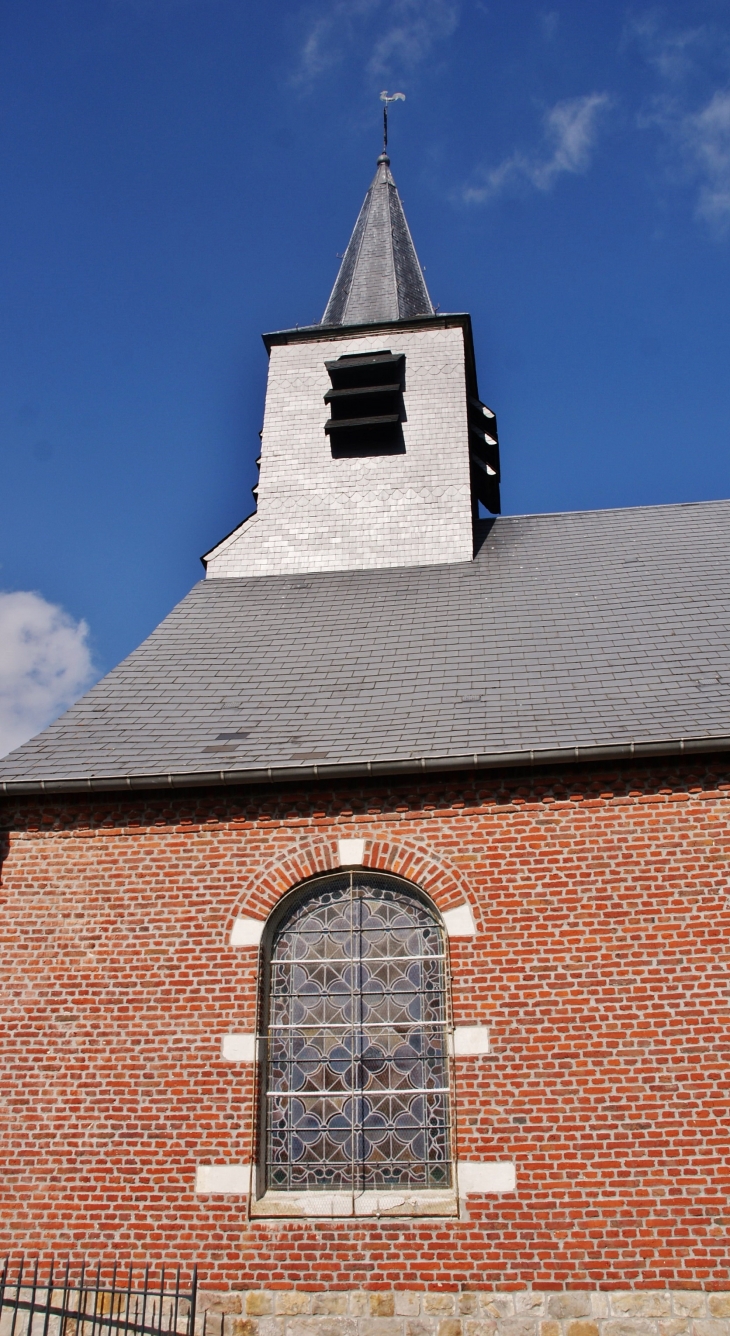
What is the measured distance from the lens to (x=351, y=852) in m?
7.35

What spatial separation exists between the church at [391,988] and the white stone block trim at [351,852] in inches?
0.7

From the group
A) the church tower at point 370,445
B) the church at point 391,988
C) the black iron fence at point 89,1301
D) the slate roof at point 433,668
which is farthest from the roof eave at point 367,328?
the black iron fence at point 89,1301

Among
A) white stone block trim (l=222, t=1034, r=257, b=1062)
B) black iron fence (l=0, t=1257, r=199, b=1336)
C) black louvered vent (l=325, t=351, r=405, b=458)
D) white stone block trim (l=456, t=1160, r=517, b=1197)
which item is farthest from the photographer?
black louvered vent (l=325, t=351, r=405, b=458)

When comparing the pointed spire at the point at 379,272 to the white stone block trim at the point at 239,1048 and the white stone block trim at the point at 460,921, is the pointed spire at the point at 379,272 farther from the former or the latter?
the white stone block trim at the point at 239,1048

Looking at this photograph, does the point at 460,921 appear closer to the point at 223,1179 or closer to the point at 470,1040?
the point at 470,1040

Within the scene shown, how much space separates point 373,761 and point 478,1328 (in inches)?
137

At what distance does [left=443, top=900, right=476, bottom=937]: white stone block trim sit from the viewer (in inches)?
276

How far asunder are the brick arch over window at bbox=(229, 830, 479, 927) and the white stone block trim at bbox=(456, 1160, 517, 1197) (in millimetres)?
1592

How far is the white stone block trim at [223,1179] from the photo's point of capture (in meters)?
6.57

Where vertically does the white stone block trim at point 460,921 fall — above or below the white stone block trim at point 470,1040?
above

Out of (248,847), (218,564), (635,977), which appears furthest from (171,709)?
(635,977)

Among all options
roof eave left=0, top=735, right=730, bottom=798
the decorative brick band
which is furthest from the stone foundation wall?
roof eave left=0, top=735, right=730, bottom=798

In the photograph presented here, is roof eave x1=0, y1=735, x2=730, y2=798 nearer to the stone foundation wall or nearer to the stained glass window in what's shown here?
the stained glass window

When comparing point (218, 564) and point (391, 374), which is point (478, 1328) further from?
point (391, 374)
